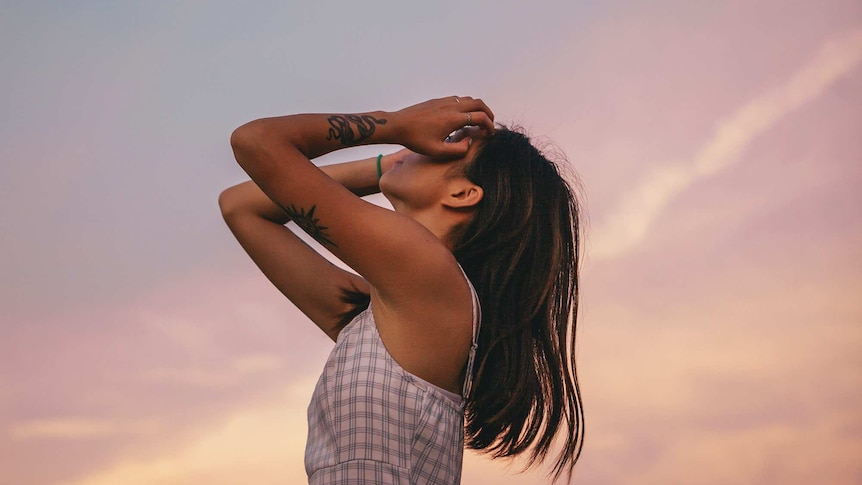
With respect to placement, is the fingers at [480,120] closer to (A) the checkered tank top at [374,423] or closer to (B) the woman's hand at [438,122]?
(B) the woman's hand at [438,122]

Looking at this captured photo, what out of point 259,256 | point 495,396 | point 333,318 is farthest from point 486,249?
point 259,256

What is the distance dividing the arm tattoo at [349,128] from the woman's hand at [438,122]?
104 millimetres

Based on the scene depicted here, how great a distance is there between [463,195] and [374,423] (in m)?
0.92

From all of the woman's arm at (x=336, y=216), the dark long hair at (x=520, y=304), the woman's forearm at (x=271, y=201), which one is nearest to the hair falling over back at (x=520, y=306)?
the dark long hair at (x=520, y=304)

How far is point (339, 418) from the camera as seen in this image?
2795 mm

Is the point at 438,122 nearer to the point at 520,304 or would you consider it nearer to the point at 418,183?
the point at 418,183

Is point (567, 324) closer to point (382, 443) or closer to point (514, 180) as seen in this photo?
point (514, 180)

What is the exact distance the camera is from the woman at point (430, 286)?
9.05 ft

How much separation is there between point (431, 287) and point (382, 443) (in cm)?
50

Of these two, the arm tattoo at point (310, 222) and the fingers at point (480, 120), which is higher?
the fingers at point (480, 120)

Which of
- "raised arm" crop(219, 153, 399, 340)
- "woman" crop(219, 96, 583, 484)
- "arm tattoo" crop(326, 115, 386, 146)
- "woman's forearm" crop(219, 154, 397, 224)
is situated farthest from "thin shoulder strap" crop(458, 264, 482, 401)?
"woman's forearm" crop(219, 154, 397, 224)

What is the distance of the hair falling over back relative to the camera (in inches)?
125

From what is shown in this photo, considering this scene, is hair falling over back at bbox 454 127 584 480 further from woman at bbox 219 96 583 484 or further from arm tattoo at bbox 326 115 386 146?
arm tattoo at bbox 326 115 386 146

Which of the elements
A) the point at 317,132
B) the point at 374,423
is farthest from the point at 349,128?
the point at 374,423
